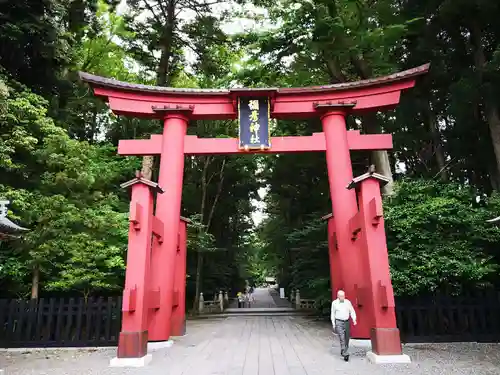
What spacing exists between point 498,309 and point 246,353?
5967 mm

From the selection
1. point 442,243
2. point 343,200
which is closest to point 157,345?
point 343,200

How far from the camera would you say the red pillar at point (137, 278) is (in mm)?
6305

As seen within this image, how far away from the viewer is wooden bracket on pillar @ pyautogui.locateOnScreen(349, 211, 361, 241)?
730 centimetres

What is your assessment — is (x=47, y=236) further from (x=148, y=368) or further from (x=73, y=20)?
(x=73, y=20)

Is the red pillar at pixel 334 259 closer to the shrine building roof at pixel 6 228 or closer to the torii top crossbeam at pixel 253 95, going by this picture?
the torii top crossbeam at pixel 253 95

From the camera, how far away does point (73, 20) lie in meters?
13.9

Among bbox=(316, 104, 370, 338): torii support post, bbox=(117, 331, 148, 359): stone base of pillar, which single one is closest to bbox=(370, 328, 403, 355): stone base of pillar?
bbox=(316, 104, 370, 338): torii support post

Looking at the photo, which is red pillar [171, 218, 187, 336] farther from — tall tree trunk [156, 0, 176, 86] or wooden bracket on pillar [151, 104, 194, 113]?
tall tree trunk [156, 0, 176, 86]

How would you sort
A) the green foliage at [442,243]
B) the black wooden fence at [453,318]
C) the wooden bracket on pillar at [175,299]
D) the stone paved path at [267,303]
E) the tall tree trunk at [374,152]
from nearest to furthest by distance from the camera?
the black wooden fence at [453,318] < the green foliage at [442,243] < the wooden bracket on pillar at [175,299] < the tall tree trunk at [374,152] < the stone paved path at [267,303]

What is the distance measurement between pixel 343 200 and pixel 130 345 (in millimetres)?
5533

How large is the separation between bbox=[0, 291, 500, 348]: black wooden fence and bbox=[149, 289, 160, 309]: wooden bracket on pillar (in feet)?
4.27

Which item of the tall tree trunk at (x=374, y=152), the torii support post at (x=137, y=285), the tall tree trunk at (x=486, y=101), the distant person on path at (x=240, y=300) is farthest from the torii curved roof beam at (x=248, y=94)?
the distant person on path at (x=240, y=300)

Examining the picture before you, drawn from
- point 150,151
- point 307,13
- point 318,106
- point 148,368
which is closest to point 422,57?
point 307,13

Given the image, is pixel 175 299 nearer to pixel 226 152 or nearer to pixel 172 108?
pixel 226 152
